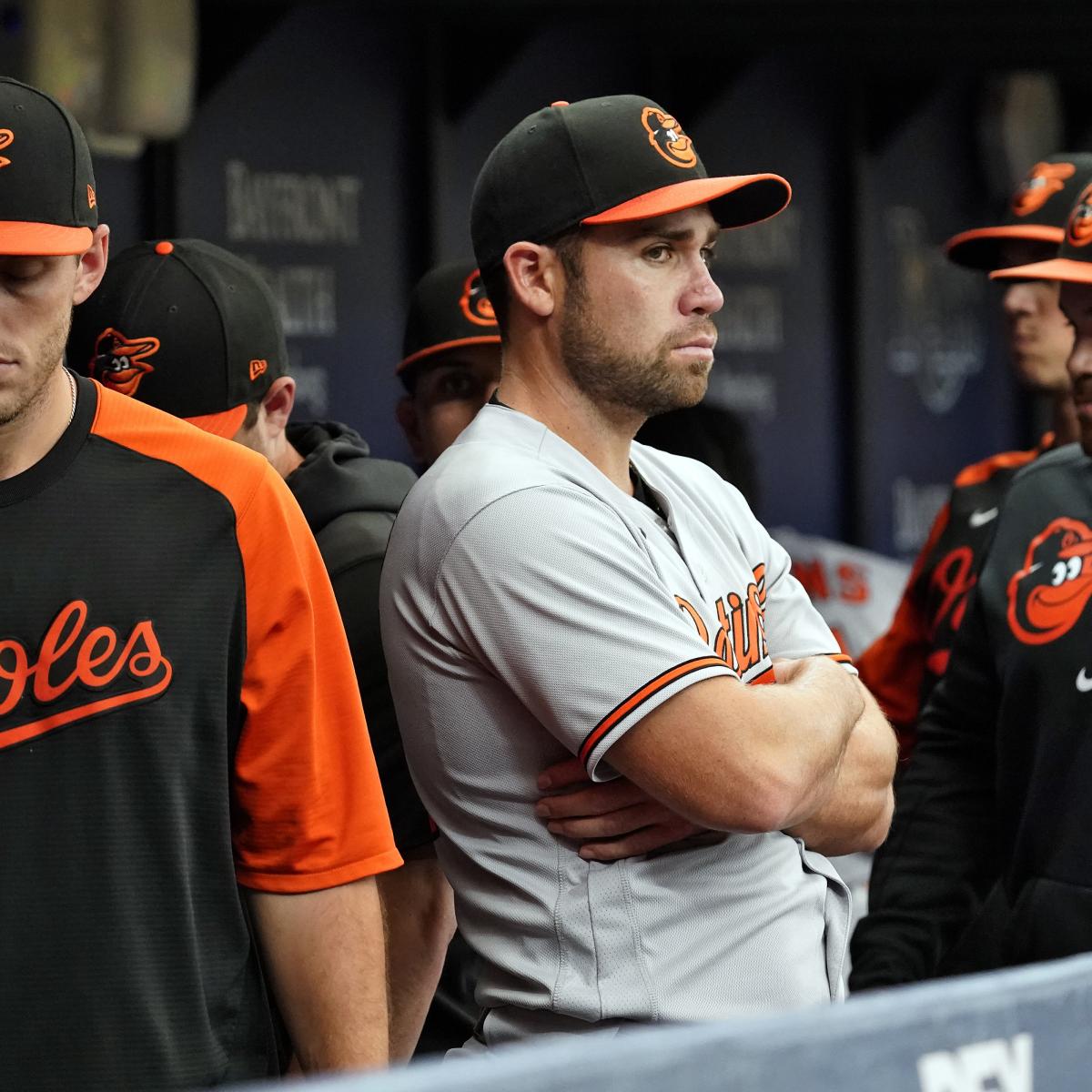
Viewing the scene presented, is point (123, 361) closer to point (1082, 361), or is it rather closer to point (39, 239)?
point (39, 239)

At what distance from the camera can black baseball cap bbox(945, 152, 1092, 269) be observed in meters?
3.53

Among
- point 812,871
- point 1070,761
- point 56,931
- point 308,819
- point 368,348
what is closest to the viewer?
point 56,931

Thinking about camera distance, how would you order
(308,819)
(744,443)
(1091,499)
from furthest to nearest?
1. (744,443)
2. (1091,499)
3. (308,819)

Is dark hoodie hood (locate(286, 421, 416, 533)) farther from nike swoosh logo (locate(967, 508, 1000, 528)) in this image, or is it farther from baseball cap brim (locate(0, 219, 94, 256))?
nike swoosh logo (locate(967, 508, 1000, 528))

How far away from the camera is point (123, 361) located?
7.49 ft

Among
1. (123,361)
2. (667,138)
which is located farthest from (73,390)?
(667,138)

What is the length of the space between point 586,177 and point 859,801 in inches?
30.4

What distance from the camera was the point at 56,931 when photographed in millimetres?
→ 1611

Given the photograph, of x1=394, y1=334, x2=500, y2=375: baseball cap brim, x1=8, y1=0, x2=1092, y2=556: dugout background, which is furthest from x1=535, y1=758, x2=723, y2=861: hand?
x1=8, y1=0, x2=1092, y2=556: dugout background

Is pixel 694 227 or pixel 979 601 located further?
pixel 979 601

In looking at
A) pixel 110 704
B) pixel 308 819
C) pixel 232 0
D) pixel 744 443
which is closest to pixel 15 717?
pixel 110 704

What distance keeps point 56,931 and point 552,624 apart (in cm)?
56

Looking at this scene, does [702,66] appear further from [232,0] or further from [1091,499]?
[1091,499]

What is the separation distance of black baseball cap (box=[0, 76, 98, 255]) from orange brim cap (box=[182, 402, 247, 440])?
0.53 meters
